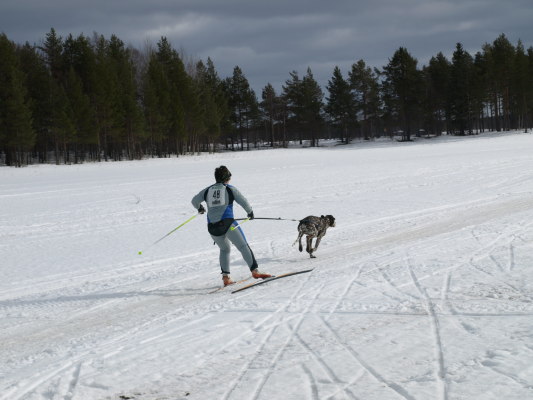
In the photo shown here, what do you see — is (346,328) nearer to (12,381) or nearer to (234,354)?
(234,354)

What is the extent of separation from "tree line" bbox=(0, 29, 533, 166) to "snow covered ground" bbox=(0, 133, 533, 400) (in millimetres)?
37575

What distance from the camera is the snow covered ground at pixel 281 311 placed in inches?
155

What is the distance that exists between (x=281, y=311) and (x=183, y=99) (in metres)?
59.2

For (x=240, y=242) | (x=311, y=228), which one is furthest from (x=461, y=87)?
(x=240, y=242)

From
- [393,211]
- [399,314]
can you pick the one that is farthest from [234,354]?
[393,211]

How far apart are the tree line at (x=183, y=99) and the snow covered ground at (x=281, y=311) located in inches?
1479

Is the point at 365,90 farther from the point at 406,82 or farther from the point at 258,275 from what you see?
the point at 258,275

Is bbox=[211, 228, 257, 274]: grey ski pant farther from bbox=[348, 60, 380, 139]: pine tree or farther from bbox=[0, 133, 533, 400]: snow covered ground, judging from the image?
bbox=[348, 60, 380, 139]: pine tree

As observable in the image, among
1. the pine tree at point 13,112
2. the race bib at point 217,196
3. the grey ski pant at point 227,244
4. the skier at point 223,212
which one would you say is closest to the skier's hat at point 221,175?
the skier at point 223,212

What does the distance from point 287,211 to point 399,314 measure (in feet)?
30.9

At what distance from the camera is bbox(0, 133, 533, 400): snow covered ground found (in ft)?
12.9

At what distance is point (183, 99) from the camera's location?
203 ft

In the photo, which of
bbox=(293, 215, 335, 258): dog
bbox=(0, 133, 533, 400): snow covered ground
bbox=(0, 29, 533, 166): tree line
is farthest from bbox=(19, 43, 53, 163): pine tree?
bbox=(293, 215, 335, 258): dog

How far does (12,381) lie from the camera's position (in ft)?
14.1
